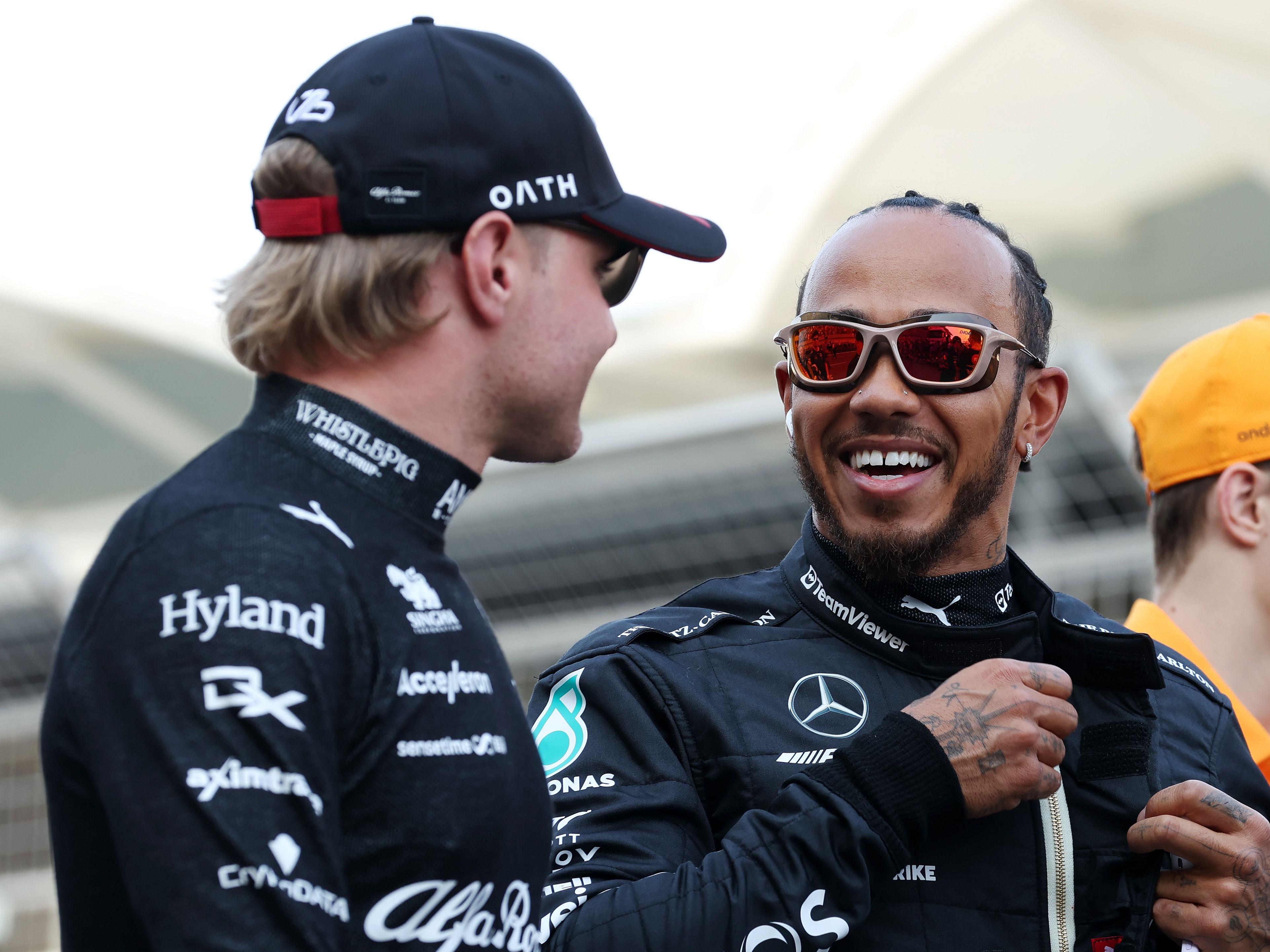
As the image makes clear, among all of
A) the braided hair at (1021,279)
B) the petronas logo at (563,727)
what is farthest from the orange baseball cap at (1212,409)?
the petronas logo at (563,727)

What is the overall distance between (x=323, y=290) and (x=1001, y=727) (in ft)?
3.69

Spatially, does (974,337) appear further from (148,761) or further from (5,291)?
(5,291)

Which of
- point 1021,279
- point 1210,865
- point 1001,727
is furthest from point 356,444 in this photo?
point 1021,279

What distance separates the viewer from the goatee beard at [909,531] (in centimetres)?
235

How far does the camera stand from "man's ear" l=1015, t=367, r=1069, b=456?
2607 millimetres

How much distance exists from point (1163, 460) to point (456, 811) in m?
2.43

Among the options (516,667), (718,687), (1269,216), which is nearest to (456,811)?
(718,687)

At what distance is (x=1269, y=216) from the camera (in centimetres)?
2169

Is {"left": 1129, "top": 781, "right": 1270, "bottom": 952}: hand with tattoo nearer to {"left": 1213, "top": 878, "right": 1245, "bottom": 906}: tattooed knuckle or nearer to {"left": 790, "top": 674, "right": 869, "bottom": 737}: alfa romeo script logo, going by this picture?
{"left": 1213, "top": 878, "right": 1245, "bottom": 906}: tattooed knuckle

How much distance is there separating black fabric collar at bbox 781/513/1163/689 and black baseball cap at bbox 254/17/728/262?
0.96 metres

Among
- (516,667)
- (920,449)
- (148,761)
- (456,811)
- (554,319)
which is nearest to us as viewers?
(148,761)

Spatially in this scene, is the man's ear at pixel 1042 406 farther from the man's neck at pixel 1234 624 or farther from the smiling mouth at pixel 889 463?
the man's neck at pixel 1234 624

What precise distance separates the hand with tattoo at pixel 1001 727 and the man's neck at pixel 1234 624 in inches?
48.0

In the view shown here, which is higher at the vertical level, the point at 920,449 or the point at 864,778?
the point at 920,449
